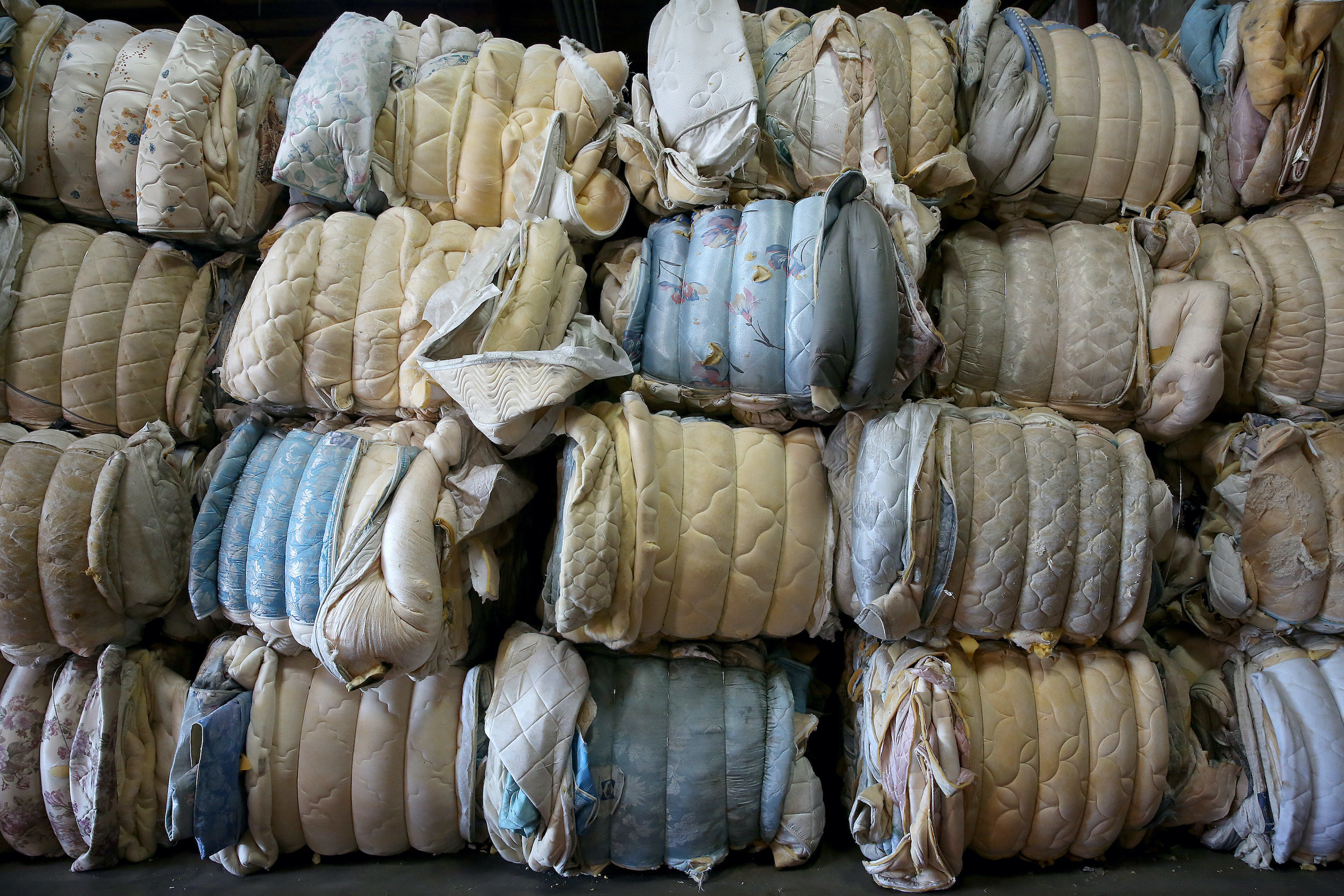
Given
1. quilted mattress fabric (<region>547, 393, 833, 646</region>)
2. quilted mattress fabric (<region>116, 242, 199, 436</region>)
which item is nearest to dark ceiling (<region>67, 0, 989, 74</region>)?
quilted mattress fabric (<region>116, 242, 199, 436</region>)

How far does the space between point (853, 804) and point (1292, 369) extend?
1.19 meters

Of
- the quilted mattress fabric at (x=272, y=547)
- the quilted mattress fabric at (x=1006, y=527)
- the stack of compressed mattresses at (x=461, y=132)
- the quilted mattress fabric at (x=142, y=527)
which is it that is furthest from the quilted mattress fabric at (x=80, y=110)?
the quilted mattress fabric at (x=1006, y=527)

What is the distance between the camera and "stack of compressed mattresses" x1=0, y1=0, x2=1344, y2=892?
1184 mm

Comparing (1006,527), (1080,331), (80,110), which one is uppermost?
(80,110)

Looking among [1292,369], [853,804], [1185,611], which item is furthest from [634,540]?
[1292,369]

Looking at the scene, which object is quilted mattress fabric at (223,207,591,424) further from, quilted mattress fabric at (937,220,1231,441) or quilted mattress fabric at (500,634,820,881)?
quilted mattress fabric at (937,220,1231,441)

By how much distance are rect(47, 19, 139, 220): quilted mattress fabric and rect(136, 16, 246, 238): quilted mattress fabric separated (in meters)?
0.10

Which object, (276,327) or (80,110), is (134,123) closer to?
(80,110)

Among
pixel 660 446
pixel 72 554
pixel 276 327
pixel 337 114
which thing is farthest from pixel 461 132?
pixel 72 554

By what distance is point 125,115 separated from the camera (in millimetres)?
1316

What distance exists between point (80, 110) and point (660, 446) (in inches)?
48.3

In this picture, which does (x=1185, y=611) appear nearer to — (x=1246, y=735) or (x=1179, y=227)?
(x=1246, y=735)

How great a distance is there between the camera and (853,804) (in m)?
1.31

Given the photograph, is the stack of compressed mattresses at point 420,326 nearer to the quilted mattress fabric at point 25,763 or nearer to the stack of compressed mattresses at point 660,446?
the stack of compressed mattresses at point 660,446
